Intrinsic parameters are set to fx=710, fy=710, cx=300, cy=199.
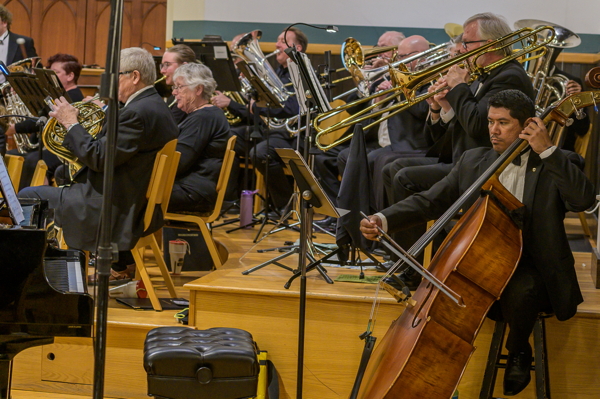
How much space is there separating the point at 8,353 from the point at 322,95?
83.3 inches

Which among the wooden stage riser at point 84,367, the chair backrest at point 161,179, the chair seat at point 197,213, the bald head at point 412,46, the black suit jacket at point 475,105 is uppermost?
the bald head at point 412,46

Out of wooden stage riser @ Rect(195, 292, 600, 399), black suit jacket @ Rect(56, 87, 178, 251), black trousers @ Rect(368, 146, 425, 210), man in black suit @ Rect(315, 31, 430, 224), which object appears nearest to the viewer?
wooden stage riser @ Rect(195, 292, 600, 399)

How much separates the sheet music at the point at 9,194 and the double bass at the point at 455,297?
1344mm

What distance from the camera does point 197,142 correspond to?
14.8 ft

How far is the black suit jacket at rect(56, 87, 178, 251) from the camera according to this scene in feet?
11.6

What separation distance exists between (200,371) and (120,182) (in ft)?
4.34

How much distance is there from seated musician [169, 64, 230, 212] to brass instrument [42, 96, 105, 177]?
0.65 metres

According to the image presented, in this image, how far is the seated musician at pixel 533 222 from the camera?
2646mm

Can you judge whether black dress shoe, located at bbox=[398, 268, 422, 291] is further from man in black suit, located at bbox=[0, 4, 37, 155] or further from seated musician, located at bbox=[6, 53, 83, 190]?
man in black suit, located at bbox=[0, 4, 37, 155]

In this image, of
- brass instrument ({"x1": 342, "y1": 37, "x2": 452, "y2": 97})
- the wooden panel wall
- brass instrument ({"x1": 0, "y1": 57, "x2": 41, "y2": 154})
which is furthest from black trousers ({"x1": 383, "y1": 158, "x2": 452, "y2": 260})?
the wooden panel wall

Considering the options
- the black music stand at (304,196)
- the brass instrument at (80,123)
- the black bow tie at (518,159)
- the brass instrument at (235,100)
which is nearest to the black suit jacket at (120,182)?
the brass instrument at (80,123)

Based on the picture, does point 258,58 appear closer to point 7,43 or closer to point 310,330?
point 7,43

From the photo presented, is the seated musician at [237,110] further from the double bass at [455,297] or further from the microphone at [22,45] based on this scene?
the double bass at [455,297]

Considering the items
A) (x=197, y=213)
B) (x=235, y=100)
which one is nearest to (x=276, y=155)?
(x=235, y=100)
